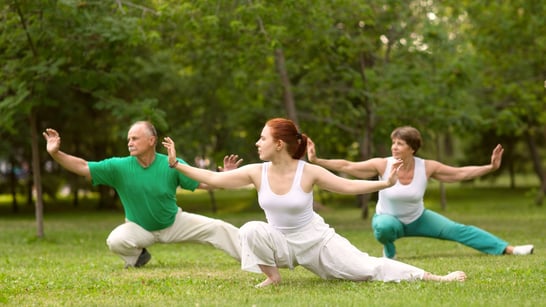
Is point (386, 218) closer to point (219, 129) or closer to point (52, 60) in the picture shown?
point (52, 60)

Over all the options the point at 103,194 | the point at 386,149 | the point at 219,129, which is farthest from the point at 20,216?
the point at 386,149

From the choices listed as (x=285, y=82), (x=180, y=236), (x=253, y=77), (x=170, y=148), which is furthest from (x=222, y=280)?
(x=253, y=77)

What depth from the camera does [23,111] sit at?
48.7 feet

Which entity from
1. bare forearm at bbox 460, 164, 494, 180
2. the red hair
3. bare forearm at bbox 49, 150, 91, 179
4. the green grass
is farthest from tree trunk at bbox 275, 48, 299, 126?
the red hair

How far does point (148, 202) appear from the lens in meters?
9.91

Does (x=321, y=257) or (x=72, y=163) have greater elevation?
(x=72, y=163)

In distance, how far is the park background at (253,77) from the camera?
15.1m

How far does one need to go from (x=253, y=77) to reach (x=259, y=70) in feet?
0.76

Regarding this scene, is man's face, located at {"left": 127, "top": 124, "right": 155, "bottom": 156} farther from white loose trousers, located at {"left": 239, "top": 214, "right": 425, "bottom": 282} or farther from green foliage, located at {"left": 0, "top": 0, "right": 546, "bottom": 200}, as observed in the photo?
green foliage, located at {"left": 0, "top": 0, "right": 546, "bottom": 200}

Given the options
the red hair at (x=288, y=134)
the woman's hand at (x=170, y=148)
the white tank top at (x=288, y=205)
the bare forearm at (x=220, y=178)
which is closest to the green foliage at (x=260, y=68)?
the woman's hand at (x=170, y=148)

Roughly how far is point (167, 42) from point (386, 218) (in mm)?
9760

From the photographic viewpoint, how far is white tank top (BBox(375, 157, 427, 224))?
10555 millimetres

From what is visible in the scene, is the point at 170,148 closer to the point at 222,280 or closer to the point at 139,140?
the point at 222,280

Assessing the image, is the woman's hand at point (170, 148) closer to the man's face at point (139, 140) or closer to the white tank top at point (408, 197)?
the man's face at point (139, 140)
